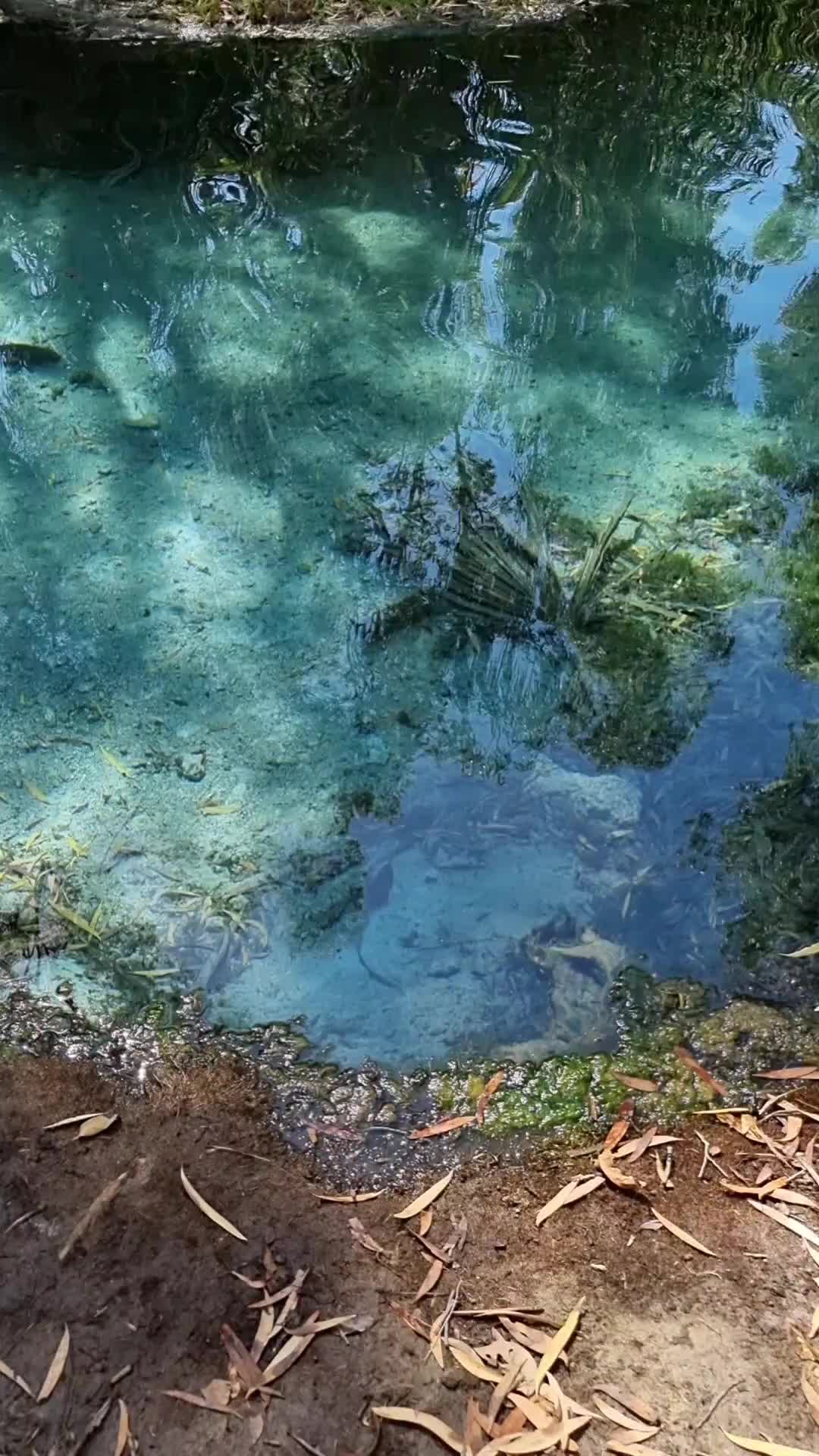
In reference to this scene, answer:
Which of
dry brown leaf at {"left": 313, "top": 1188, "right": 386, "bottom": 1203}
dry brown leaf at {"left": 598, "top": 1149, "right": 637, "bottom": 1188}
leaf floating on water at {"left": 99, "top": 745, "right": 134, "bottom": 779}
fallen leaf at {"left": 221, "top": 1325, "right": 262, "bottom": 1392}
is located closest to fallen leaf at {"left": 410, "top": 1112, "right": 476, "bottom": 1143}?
dry brown leaf at {"left": 313, "top": 1188, "right": 386, "bottom": 1203}

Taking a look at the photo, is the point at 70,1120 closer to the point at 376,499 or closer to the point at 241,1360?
the point at 241,1360

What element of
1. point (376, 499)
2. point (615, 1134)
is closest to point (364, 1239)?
point (615, 1134)

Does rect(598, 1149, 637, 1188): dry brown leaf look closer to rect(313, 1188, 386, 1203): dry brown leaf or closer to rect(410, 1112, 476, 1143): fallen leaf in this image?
rect(410, 1112, 476, 1143): fallen leaf

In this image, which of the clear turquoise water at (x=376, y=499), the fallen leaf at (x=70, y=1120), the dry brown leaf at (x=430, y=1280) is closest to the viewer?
the dry brown leaf at (x=430, y=1280)

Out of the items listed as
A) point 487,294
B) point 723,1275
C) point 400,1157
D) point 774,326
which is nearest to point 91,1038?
point 400,1157

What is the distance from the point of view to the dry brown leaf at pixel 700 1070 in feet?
6.58

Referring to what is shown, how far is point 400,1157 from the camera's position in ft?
6.19

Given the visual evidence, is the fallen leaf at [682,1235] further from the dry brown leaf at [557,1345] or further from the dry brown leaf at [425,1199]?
the dry brown leaf at [425,1199]

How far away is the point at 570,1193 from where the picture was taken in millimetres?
1835

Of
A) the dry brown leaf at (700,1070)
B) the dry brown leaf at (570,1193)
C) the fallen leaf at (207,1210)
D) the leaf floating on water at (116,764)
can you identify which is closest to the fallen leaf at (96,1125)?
the fallen leaf at (207,1210)

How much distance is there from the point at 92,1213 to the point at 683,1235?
3.05 ft

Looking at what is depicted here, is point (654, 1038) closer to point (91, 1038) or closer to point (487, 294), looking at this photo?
point (91, 1038)

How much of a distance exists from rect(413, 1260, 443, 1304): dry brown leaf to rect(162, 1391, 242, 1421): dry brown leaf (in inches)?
11.7

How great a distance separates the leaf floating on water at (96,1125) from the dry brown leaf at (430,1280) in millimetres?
582
